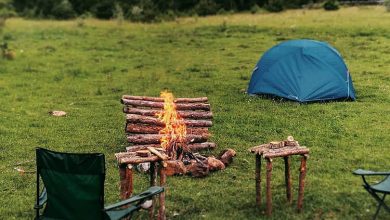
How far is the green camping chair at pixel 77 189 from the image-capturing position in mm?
6551

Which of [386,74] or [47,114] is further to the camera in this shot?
[386,74]

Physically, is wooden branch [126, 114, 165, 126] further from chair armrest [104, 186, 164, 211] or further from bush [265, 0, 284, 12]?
bush [265, 0, 284, 12]

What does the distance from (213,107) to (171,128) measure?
4.90 metres

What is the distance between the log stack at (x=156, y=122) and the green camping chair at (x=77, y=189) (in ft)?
11.1

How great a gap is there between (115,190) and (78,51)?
19.7 m

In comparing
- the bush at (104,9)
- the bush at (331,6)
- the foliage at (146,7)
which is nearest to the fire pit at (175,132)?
the bush at (331,6)

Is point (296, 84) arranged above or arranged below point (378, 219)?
above

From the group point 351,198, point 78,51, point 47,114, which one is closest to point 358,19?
point 78,51

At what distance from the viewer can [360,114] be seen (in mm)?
13812

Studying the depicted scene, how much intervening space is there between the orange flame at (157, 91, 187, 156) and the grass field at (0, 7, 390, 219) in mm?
846

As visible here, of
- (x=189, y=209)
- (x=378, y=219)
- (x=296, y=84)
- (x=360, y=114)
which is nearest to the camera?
(x=378, y=219)

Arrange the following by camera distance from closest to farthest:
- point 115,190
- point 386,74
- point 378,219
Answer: point 378,219 < point 115,190 < point 386,74

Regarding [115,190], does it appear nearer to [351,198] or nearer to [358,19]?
[351,198]

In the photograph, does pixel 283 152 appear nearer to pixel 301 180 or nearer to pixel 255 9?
pixel 301 180
